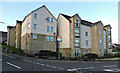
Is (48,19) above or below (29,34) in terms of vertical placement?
above

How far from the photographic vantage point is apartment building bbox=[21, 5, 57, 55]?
24.2 metres

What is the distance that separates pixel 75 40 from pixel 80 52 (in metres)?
3.89

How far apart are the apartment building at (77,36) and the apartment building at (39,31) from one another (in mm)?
3015

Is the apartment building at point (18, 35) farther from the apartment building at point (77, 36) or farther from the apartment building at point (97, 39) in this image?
the apartment building at point (97, 39)

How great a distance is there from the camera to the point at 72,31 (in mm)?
28219

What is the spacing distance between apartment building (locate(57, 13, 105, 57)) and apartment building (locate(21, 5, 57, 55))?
3015 mm

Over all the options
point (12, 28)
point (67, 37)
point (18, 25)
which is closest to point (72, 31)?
point (67, 37)

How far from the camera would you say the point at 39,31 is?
83.9ft

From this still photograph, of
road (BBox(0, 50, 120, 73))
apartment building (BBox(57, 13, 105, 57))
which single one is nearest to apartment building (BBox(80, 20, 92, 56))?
apartment building (BBox(57, 13, 105, 57))

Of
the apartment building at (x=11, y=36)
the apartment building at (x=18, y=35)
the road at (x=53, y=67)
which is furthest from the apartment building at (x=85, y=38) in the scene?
the apartment building at (x=11, y=36)

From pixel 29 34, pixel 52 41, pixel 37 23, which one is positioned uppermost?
pixel 37 23

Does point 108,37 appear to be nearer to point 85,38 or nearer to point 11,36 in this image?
point 85,38

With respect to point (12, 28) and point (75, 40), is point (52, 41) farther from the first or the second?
point (12, 28)

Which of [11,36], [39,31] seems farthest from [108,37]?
[11,36]
